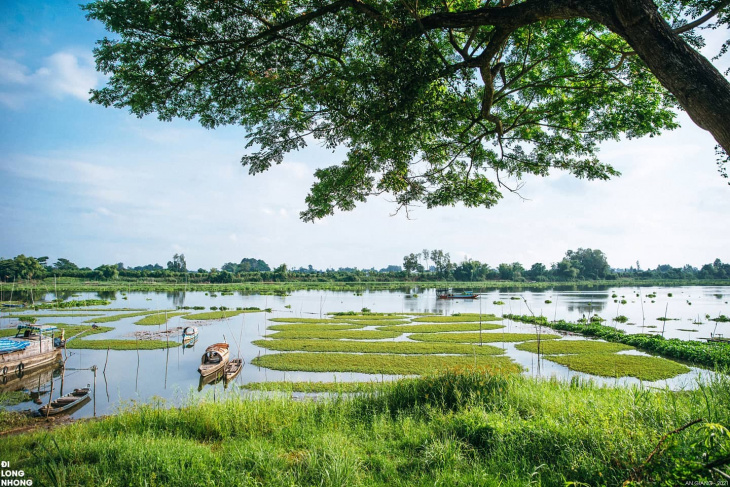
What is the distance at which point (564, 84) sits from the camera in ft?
18.7

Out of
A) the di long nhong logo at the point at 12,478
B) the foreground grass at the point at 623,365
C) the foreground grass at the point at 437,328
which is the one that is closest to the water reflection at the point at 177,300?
the foreground grass at the point at 437,328

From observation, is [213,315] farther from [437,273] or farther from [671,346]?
[437,273]

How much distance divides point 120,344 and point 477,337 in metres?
17.1

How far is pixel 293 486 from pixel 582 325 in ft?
75.2

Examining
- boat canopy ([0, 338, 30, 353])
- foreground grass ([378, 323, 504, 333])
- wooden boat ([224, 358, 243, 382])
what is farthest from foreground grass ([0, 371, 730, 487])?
foreground grass ([378, 323, 504, 333])

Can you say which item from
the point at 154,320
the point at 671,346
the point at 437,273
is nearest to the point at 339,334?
the point at 154,320

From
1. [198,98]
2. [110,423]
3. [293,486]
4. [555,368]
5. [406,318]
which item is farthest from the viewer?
[406,318]

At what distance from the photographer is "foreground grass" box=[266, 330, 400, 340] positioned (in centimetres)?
1897

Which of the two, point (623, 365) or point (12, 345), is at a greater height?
point (12, 345)

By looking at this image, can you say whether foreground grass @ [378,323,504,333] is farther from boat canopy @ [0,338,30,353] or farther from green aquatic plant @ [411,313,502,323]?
boat canopy @ [0,338,30,353]

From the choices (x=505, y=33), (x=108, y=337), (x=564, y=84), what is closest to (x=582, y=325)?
(x=564, y=84)

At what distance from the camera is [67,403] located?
9.34 metres

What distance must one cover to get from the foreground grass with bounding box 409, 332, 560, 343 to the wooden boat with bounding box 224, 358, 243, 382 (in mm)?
9335

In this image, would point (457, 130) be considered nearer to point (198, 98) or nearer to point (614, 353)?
point (198, 98)
